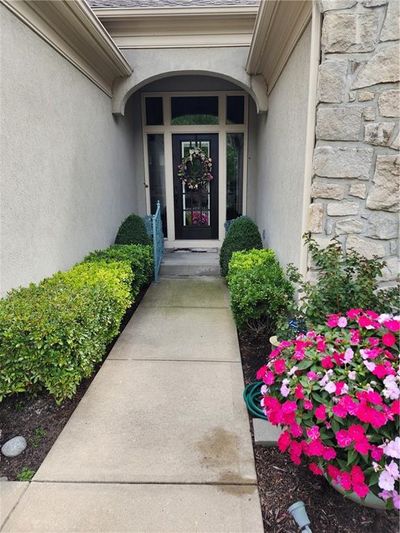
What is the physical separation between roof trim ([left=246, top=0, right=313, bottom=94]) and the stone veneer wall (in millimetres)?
446

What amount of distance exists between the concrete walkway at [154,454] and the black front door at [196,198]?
13.2 feet

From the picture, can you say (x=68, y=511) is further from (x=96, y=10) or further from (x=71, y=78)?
(x=96, y=10)

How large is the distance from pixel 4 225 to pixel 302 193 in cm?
233

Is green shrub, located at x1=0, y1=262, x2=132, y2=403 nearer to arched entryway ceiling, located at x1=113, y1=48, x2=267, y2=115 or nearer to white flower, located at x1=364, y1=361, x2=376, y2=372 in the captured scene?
white flower, located at x1=364, y1=361, x2=376, y2=372

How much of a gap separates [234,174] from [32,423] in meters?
5.65

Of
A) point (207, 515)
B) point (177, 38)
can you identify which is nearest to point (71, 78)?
point (177, 38)

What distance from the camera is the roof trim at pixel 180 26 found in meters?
4.65

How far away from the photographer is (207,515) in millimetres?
1652

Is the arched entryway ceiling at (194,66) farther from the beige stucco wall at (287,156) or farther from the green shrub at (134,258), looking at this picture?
the green shrub at (134,258)

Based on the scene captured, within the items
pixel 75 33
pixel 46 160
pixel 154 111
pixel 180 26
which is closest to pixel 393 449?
pixel 46 160

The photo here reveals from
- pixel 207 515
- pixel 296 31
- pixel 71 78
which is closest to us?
pixel 207 515

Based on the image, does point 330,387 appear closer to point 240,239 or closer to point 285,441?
point 285,441

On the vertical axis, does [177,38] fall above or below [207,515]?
above

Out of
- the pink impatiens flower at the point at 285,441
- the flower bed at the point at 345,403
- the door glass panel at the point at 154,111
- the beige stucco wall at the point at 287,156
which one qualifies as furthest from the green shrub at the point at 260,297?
the door glass panel at the point at 154,111
